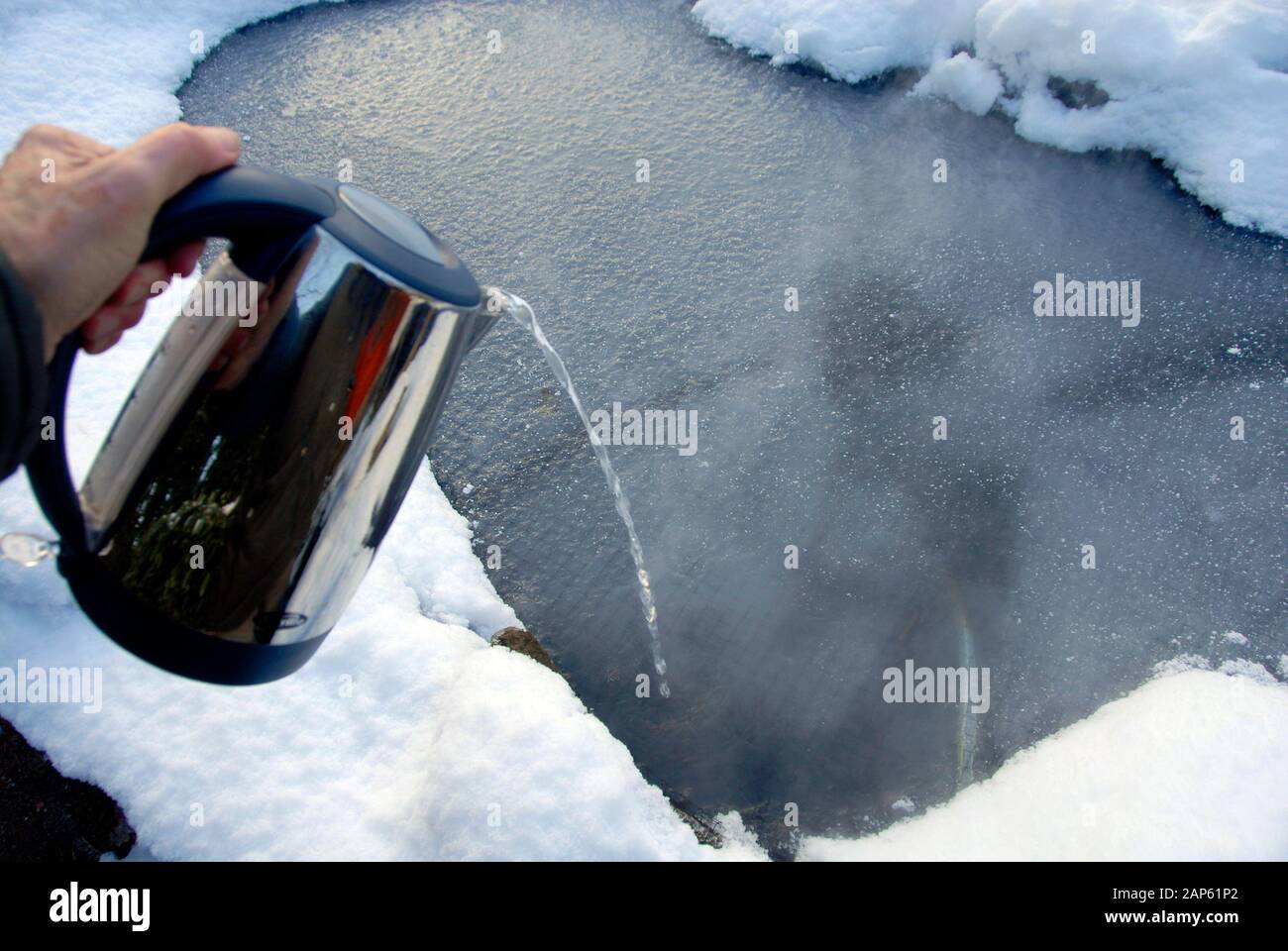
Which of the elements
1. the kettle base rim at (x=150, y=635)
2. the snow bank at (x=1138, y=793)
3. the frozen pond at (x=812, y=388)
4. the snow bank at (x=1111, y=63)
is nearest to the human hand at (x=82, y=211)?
the kettle base rim at (x=150, y=635)

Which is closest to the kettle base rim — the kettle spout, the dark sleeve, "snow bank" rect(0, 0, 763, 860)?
the dark sleeve

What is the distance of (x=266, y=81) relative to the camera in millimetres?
3586

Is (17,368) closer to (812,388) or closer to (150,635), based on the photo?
(150,635)

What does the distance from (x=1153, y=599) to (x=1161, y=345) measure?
3.13ft

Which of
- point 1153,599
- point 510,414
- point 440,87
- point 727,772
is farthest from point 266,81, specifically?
point 1153,599

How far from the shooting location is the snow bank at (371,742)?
5.48 feet

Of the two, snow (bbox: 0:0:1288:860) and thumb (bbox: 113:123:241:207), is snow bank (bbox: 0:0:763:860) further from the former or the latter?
thumb (bbox: 113:123:241:207)

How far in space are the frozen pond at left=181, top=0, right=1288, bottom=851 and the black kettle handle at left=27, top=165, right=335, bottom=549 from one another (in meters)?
1.27

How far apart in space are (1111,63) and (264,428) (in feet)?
11.7

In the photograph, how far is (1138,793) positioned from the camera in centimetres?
184

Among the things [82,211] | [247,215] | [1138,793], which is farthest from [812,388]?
[82,211]

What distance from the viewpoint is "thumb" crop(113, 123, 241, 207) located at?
958 mm

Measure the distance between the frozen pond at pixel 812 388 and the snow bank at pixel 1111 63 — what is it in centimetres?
11

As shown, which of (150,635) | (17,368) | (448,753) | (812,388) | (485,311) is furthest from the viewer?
(812,388)
